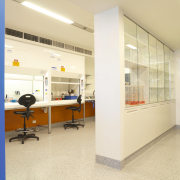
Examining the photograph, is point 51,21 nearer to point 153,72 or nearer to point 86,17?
point 86,17

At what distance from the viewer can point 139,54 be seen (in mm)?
3607

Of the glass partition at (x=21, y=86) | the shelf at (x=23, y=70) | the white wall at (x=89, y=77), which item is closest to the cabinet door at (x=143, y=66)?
the shelf at (x=23, y=70)

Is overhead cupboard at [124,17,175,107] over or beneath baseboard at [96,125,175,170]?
over

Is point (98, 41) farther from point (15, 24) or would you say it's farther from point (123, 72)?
point (15, 24)

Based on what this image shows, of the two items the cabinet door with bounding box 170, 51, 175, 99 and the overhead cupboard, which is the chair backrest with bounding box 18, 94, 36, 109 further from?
the cabinet door with bounding box 170, 51, 175, 99

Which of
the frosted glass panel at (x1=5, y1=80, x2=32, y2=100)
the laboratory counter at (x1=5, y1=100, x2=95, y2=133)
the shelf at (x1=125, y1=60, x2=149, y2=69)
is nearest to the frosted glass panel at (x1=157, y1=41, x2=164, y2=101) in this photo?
the shelf at (x1=125, y1=60, x2=149, y2=69)

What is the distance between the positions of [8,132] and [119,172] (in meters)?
3.53

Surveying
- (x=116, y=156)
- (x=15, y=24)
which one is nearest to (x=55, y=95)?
(x=15, y=24)

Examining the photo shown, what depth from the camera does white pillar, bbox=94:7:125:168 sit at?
2.69 m

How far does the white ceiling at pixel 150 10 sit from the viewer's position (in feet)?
8.51

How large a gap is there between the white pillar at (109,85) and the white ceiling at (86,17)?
0.92 ft

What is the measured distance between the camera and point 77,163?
2842mm

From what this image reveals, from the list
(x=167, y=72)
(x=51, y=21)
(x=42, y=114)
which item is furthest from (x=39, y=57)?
(x=167, y=72)

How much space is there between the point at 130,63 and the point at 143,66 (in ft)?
2.23
